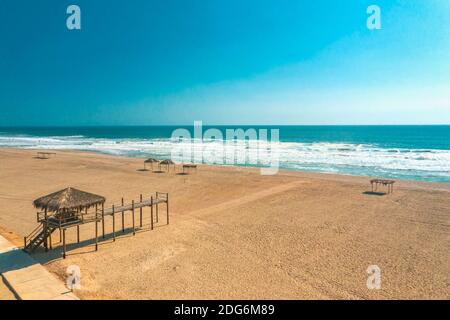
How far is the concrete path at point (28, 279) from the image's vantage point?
8.77m

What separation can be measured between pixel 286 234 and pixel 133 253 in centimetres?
649

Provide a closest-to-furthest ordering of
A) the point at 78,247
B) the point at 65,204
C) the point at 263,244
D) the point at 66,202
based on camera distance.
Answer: the point at 65,204, the point at 66,202, the point at 78,247, the point at 263,244

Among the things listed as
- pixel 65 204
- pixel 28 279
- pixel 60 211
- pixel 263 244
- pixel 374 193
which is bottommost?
pixel 263 244

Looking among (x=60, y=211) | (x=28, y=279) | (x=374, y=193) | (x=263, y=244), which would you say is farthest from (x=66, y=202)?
(x=374, y=193)

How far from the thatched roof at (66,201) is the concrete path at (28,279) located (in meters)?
1.80

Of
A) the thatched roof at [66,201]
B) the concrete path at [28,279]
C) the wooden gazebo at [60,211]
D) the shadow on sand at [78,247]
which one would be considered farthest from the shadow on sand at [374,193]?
the concrete path at [28,279]

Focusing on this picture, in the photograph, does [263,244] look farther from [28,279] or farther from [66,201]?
[28,279]

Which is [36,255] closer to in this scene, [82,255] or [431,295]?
[82,255]

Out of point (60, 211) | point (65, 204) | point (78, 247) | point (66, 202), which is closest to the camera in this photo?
point (65, 204)

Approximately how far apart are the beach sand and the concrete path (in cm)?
48

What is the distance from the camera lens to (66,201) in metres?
12.0

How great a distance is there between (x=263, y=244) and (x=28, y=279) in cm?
816
